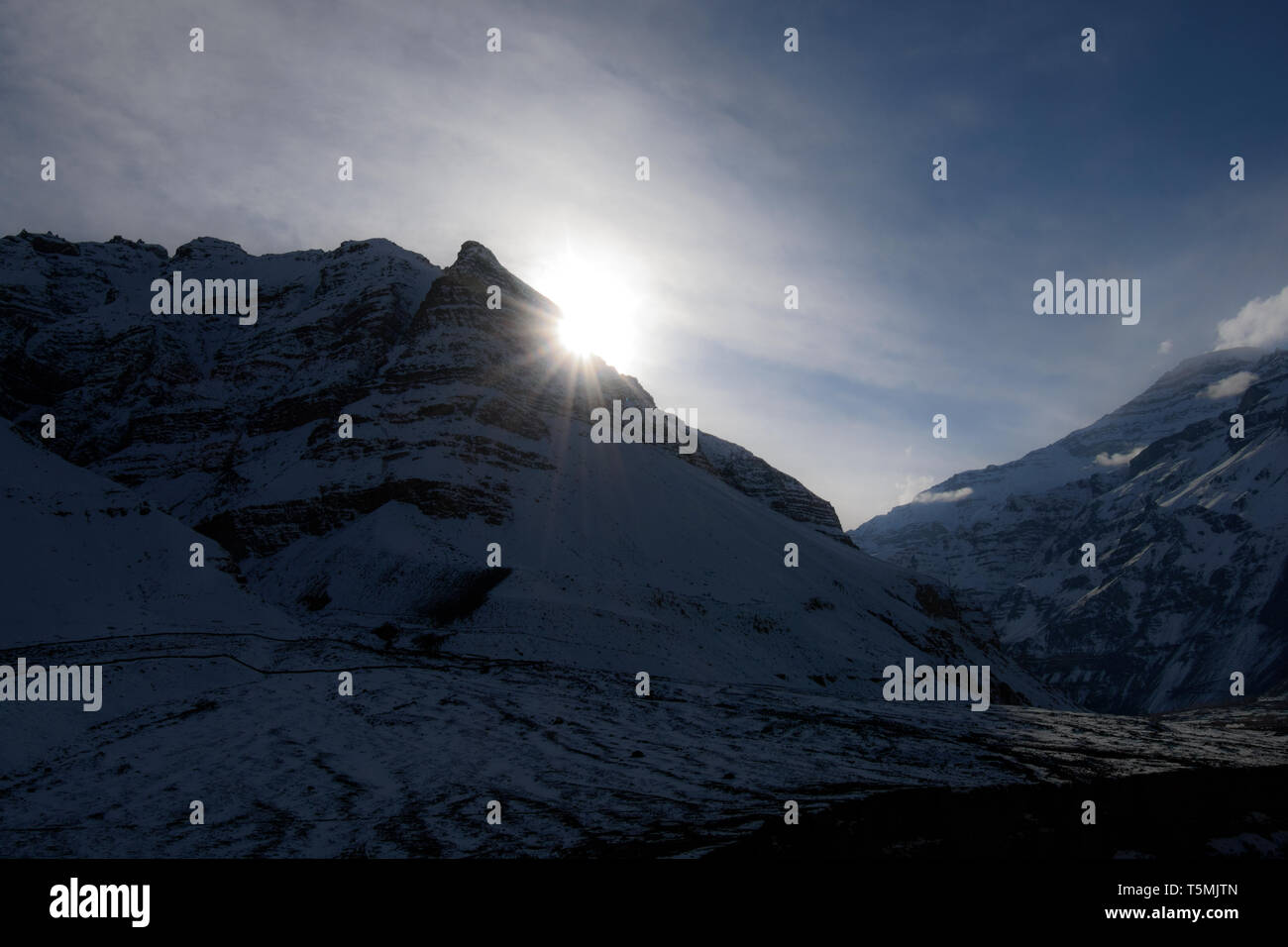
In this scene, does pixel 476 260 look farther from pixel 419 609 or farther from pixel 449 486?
pixel 419 609

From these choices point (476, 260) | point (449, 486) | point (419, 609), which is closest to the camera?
point (419, 609)

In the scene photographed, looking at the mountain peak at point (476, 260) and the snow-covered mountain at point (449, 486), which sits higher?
the mountain peak at point (476, 260)

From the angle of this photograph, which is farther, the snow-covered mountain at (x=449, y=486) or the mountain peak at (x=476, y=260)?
the mountain peak at (x=476, y=260)

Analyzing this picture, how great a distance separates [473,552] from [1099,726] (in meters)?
52.9

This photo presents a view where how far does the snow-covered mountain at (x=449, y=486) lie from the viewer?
216 ft

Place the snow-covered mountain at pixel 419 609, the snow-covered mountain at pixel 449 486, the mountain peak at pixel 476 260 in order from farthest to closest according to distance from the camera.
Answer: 1. the mountain peak at pixel 476 260
2. the snow-covered mountain at pixel 449 486
3. the snow-covered mountain at pixel 419 609

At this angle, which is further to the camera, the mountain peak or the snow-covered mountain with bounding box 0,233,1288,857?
the mountain peak

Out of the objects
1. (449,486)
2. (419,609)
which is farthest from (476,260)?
(419,609)

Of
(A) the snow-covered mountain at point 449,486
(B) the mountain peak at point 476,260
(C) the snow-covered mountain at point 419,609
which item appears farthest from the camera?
(B) the mountain peak at point 476,260

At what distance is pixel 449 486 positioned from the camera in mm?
81875

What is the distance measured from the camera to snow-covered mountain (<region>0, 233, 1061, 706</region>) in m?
65.9
